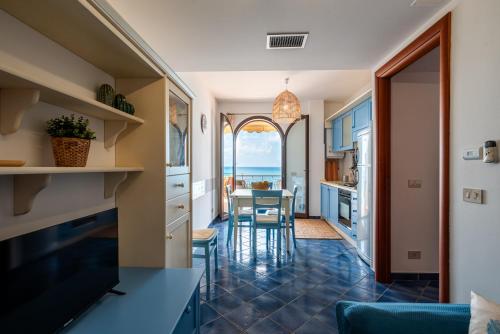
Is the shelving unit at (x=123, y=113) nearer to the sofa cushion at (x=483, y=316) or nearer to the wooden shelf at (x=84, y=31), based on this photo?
the wooden shelf at (x=84, y=31)

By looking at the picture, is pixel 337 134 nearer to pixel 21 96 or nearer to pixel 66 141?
pixel 66 141

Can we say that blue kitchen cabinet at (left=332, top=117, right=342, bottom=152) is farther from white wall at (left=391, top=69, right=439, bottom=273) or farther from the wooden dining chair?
the wooden dining chair

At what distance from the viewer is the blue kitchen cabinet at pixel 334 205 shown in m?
4.22

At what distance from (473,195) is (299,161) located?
4069 millimetres

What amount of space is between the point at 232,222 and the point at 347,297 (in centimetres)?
182

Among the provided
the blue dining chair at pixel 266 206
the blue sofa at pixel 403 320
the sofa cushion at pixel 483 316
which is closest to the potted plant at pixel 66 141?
the blue sofa at pixel 403 320

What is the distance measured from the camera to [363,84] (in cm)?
434

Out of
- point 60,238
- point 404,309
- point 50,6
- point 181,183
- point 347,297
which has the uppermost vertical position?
point 50,6

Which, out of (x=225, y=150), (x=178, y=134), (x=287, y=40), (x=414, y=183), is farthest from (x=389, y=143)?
(x=225, y=150)

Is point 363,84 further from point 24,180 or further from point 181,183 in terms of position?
point 24,180

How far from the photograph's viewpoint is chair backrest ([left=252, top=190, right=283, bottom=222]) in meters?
3.11

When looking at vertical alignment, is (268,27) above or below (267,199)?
above

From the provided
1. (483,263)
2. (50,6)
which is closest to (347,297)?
(483,263)

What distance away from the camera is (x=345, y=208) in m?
3.85
